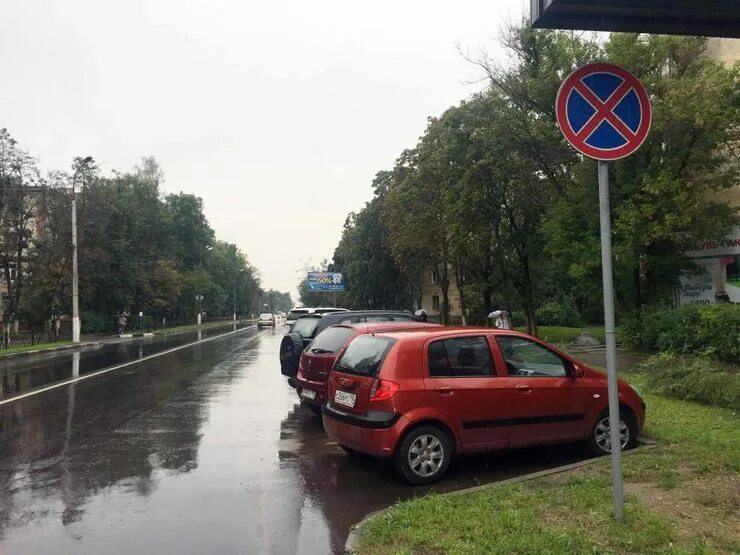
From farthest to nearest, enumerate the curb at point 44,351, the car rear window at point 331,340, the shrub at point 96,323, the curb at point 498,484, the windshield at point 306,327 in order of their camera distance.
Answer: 1. the shrub at point 96,323
2. the curb at point 44,351
3. the windshield at point 306,327
4. the car rear window at point 331,340
5. the curb at point 498,484

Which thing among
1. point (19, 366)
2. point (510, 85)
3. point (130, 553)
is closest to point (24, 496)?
Result: point (130, 553)

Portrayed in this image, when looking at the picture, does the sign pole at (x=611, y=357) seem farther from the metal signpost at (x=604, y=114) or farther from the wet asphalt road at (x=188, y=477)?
the wet asphalt road at (x=188, y=477)

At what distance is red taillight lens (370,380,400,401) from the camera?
609 centimetres

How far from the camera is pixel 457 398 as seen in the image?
20.6 feet

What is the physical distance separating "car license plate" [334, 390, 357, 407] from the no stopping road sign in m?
3.36

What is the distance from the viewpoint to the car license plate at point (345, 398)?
6.49 metres

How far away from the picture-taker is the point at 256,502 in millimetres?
5777

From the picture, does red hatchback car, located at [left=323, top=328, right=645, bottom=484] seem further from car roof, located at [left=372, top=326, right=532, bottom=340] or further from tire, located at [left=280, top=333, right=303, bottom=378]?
tire, located at [left=280, top=333, right=303, bottom=378]

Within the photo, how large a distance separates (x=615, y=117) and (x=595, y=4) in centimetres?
216

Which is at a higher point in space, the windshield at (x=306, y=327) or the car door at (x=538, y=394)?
the windshield at (x=306, y=327)

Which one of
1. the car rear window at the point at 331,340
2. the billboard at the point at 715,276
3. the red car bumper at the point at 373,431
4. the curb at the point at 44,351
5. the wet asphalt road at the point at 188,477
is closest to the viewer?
the wet asphalt road at the point at 188,477

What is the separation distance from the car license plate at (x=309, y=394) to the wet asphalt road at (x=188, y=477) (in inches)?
18.6

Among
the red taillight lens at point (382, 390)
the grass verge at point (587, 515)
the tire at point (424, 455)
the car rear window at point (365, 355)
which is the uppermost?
the car rear window at point (365, 355)

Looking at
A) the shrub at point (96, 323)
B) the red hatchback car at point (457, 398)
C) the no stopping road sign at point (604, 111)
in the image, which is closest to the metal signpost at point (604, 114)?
the no stopping road sign at point (604, 111)
